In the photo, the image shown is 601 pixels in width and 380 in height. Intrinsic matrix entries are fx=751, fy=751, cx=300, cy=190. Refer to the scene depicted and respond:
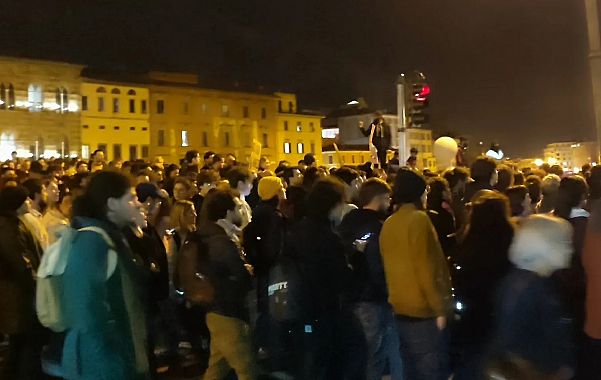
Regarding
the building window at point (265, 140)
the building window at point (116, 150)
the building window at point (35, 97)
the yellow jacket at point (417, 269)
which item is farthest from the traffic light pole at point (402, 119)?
the building window at point (265, 140)

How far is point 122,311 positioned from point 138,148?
Result: 68.3 metres

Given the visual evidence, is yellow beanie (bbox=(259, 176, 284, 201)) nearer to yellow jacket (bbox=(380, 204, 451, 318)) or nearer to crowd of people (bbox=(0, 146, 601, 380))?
crowd of people (bbox=(0, 146, 601, 380))

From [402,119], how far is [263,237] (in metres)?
8.22

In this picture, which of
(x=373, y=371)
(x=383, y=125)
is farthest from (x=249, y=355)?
(x=383, y=125)

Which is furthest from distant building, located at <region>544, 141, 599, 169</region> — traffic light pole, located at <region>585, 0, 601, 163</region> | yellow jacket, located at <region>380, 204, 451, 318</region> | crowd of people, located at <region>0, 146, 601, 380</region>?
yellow jacket, located at <region>380, 204, 451, 318</region>

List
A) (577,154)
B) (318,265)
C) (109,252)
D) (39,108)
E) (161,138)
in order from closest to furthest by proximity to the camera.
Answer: (109,252) → (318,265) → (577,154) → (39,108) → (161,138)

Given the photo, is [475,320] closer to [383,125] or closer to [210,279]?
[210,279]

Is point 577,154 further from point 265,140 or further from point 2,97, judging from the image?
point 265,140

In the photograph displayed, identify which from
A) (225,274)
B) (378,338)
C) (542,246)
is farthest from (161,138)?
(542,246)

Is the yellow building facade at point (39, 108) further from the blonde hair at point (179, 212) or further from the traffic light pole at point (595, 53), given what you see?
the traffic light pole at point (595, 53)

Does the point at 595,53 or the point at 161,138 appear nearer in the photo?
the point at 595,53

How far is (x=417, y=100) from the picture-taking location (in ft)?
51.4

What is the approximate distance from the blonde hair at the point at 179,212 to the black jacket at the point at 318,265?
2429 mm

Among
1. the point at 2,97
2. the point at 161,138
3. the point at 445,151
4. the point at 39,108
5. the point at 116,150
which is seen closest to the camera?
the point at 445,151
